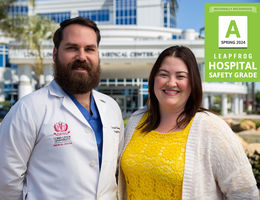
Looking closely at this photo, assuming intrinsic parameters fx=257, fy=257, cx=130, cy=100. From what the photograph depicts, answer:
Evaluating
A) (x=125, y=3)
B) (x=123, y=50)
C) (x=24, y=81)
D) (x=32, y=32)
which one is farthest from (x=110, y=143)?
(x=125, y=3)

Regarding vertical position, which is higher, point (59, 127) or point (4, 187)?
point (59, 127)

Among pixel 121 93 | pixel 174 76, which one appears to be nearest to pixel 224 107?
pixel 121 93

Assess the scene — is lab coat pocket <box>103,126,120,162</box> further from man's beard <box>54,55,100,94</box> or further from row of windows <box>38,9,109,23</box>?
row of windows <box>38,9,109,23</box>

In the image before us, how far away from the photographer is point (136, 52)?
2183cm

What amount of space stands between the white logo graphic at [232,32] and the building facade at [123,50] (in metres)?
2.26

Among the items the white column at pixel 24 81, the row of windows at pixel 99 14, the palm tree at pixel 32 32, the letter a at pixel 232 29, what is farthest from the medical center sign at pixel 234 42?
the row of windows at pixel 99 14

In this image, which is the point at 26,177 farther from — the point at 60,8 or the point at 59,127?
the point at 60,8

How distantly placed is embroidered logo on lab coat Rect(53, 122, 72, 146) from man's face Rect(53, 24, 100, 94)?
405mm

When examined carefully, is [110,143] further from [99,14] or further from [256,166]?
[99,14]

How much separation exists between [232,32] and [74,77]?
18.8 feet

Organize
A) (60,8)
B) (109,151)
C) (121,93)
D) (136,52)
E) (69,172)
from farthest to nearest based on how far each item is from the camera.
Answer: (60,8)
(121,93)
(136,52)
(109,151)
(69,172)

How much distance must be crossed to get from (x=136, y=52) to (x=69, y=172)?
20059 mm

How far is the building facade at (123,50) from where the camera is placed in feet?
71.9

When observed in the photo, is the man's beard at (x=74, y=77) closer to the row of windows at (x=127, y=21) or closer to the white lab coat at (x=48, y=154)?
the white lab coat at (x=48, y=154)
